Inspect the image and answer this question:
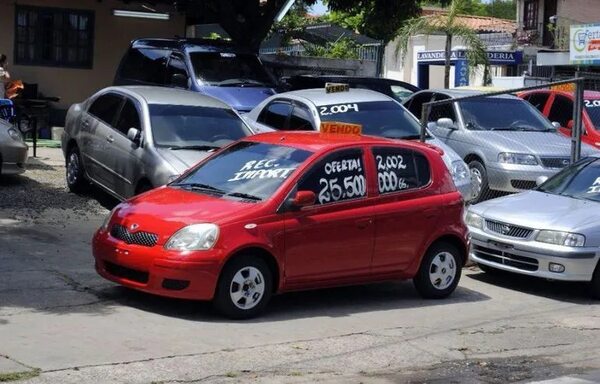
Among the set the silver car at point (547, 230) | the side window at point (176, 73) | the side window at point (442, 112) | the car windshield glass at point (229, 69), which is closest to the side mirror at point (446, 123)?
the side window at point (442, 112)

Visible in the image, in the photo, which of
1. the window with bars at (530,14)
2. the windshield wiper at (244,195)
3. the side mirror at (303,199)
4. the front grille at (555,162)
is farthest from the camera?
the window with bars at (530,14)

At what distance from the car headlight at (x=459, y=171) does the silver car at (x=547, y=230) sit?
119cm

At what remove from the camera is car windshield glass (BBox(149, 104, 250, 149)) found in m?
11.9

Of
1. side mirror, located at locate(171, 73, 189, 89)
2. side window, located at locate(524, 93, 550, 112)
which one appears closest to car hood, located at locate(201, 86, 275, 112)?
side mirror, located at locate(171, 73, 189, 89)

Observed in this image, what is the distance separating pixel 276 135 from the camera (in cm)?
967

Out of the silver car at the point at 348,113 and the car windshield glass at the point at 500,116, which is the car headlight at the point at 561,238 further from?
the car windshield glass at the point at 500,116

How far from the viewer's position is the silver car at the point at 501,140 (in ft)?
44.8

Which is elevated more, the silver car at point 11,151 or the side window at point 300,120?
the side window at point 300,120

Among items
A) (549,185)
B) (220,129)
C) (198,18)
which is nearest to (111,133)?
(220,129)

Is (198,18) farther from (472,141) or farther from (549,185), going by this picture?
(549,185)

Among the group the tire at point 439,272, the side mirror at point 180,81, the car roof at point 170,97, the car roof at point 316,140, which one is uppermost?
the side mirror at point 180,81

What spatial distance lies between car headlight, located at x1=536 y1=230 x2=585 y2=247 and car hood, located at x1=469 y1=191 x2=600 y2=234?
0.18ft

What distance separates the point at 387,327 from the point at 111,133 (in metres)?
5.48

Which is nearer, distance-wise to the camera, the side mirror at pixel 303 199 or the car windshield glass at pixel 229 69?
the side mirror at pixel 303 199
